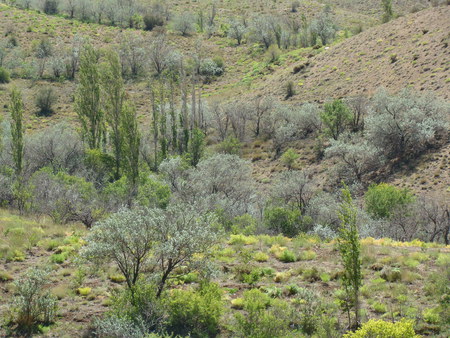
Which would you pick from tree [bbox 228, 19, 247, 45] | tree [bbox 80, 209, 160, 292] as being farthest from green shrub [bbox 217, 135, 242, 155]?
tree [bbox 228, 19, 247, 45]

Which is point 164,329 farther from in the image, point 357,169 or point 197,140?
point 197,140

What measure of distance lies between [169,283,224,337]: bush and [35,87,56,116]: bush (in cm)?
5030

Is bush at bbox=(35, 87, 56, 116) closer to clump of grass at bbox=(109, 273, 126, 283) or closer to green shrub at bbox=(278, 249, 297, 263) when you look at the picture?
clump of grass at bbox=(109, 273, 126, 283)

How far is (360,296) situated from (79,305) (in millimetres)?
7874

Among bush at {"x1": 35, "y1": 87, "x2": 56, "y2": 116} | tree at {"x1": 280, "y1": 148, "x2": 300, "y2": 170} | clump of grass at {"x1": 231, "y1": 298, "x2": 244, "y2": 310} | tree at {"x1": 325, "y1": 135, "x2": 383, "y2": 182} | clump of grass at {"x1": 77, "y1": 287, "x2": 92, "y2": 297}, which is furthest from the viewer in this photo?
bush at {"x1": 35, "y1": 87, "x2": 56, "y2": 116}

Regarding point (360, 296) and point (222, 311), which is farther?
point (360, 296)

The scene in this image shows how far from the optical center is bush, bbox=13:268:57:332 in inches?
467

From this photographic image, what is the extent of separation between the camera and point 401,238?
24.0m

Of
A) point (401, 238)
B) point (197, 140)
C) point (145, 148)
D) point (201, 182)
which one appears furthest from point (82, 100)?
point (401, 238)

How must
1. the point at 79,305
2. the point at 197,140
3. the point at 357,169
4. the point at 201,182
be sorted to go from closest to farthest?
1. the point at 79,305
2. the point at 201,182
3. the point at 357,169
4. the point at 197,140

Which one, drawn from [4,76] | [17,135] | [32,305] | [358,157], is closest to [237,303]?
[32,305]

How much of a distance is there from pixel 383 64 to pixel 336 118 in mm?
12295

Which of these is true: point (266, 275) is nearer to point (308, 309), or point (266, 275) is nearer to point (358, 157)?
point (308, 309)

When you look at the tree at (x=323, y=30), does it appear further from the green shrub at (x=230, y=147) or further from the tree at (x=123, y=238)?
the tree at (x=123, y=238)
